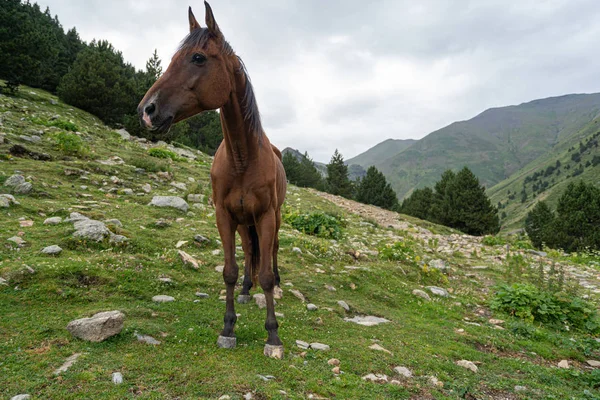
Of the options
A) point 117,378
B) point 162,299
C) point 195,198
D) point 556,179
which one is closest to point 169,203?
point 195,198

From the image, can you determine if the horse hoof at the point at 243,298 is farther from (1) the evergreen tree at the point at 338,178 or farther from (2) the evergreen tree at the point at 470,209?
(1) the evergreen tree at the point at 338,178

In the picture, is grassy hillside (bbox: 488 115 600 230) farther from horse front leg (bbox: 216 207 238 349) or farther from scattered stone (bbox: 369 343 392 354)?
horse front leg (bbox: 216 207 238 349)

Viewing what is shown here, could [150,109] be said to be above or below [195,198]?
above

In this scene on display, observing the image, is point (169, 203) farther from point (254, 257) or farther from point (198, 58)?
point (198, 58)

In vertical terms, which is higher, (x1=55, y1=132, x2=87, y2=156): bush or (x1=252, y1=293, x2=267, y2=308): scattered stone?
(x1=55, y1=132, x2=87, y2=156): bush

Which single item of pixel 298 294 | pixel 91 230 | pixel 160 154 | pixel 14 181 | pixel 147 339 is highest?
pixel 160 154

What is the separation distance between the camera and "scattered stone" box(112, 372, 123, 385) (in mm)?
2936

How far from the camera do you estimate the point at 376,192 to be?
50375 millimetres

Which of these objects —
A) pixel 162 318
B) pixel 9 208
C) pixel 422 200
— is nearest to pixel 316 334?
pixel 162 318

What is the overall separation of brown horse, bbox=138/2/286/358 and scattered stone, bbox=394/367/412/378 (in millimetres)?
1507

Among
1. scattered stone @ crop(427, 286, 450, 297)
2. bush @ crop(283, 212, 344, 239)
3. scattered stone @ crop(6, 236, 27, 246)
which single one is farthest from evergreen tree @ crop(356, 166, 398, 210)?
scattered stone @ crop(6, 236, 27, 246)

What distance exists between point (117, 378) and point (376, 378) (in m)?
2.76

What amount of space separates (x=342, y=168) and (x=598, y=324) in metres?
49.4

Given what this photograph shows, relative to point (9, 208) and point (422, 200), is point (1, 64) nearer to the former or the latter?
point (9, 208)
